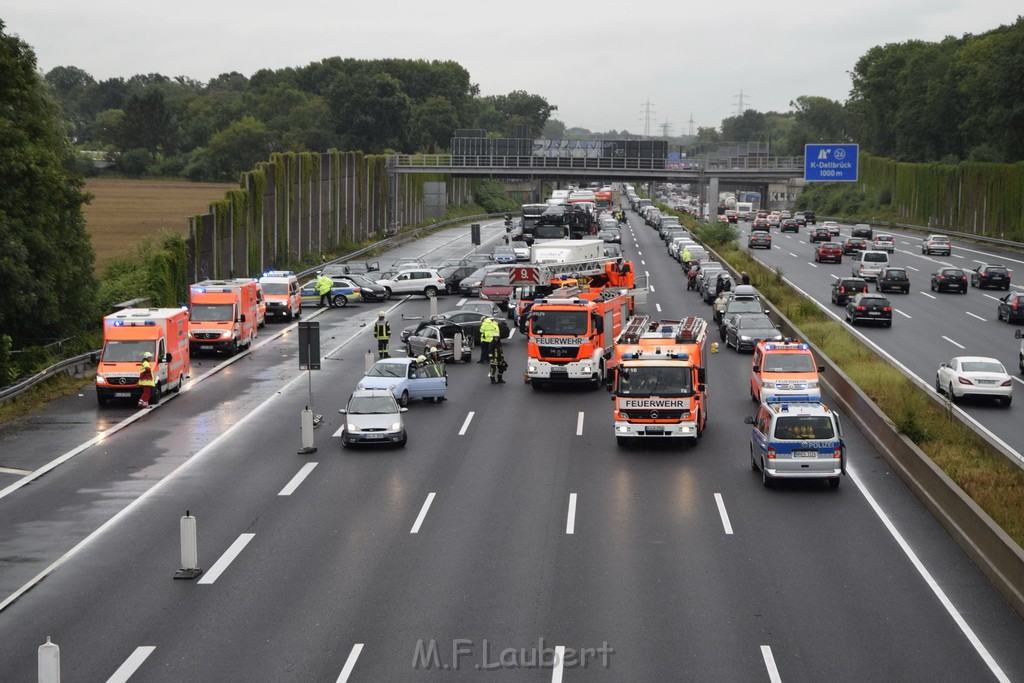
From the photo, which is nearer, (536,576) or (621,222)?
(536,576)

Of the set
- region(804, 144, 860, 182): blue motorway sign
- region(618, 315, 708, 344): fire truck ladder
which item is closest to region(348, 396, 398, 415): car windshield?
region(618, 315, 708, 344): fire truck ladder

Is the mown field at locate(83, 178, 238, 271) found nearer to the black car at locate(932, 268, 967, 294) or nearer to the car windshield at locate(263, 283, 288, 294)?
the car windshield at locate(263, 283, 288, 294)

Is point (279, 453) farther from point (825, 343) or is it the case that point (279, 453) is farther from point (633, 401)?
point (825, 343)

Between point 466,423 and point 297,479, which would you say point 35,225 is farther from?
point 297,479

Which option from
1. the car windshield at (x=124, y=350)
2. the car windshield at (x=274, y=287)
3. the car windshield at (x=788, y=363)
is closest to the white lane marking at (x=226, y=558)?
the car windshield at (x=124, y=350)

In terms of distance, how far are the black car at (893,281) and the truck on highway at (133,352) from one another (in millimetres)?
42270

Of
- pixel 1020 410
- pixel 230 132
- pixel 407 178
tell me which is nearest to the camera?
pixel 1020 410

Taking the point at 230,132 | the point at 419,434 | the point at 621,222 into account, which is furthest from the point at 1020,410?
the point at 230,132

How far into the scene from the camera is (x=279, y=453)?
33688 mm

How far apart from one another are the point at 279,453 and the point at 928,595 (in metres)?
17.9

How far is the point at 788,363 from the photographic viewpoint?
3869 cm

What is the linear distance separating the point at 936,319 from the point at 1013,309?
3.72 meters

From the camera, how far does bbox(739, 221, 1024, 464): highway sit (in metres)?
39.4

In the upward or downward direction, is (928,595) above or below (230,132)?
below
